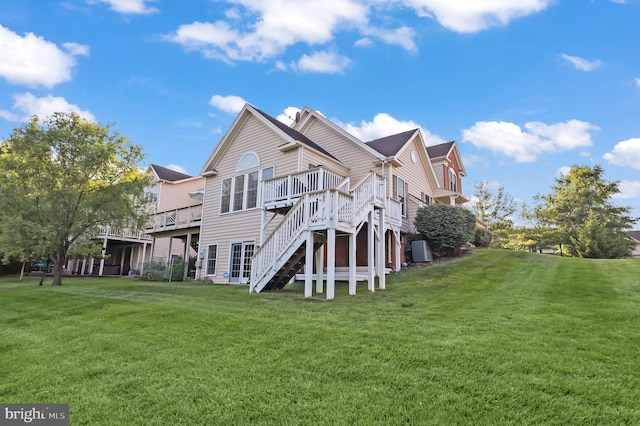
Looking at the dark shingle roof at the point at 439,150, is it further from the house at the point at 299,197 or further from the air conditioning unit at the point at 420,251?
the air conditioning unit at the point at 420,251

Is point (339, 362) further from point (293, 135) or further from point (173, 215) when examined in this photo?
point (173, 215)

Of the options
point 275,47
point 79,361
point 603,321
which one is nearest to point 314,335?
point 79,361

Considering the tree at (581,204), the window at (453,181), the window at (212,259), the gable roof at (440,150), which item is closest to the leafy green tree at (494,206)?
the tree at (581,204)

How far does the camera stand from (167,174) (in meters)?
28.2

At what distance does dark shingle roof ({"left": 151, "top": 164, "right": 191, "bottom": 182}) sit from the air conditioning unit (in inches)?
798

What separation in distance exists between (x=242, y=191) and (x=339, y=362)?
44.4ft

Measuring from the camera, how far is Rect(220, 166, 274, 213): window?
16.0 meters

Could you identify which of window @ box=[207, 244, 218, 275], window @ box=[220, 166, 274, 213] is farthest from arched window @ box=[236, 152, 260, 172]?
window @ box=[207, 244, 218, 275]

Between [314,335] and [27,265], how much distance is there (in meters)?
32.1

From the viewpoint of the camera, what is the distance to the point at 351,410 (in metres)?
3.05

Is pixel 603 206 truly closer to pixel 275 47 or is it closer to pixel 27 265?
pixel 275 47

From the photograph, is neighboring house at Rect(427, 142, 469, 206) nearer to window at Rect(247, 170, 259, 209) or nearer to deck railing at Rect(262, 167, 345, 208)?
deck railing at Rect(262, 167, 345, 208)

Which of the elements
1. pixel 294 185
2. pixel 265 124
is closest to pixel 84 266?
pixel 265 124

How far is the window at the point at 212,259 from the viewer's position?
17.0 meters
